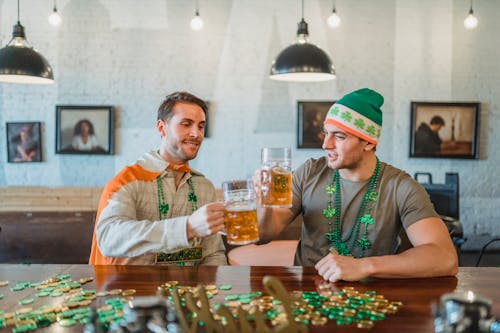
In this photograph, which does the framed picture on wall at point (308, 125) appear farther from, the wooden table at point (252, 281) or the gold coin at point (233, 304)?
the gold coin at point (233, 304)

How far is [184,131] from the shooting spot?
2.39 m

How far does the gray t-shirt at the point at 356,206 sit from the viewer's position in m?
2.20

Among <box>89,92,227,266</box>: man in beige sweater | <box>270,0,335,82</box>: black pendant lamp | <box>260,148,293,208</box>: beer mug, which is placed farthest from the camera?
<box>270,0,335,82</box>: black pendant lamp

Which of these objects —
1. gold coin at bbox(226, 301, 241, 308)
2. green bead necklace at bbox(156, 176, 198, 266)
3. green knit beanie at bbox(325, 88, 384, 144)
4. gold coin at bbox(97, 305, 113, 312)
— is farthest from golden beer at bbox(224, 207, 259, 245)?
green knit beanie at bbox(325, 88, 384, 144)

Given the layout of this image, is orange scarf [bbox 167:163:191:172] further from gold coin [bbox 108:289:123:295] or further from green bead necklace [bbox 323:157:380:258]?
gold coin [bbox 108:289:123:295]

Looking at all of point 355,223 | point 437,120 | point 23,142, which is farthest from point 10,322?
point 437,120

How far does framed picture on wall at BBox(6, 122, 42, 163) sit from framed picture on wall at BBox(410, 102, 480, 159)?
4.89m

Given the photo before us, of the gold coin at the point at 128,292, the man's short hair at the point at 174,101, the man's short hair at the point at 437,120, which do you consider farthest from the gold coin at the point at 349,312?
the man's short hair at the point at 437,120

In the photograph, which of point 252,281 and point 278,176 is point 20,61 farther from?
point 252,281

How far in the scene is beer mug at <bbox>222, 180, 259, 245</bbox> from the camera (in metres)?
1.69

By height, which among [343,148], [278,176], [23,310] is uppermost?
[343,148]

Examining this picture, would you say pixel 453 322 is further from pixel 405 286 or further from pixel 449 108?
pixel 449 108

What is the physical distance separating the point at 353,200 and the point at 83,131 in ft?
16.3

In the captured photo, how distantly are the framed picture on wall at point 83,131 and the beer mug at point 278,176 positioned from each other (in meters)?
4.95
